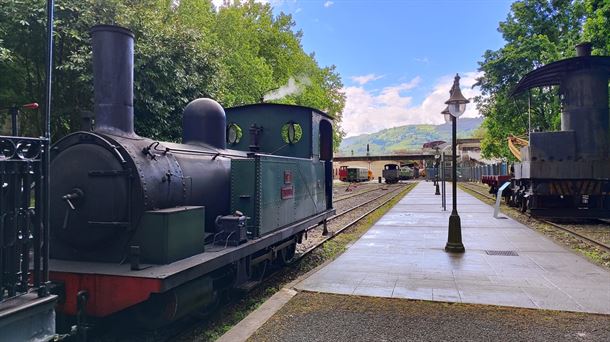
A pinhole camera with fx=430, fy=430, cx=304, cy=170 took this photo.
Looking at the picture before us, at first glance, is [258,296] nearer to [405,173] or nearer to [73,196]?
[73,196]

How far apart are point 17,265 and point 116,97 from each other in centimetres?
231

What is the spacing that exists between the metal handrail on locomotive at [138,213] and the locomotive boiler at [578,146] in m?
10.7

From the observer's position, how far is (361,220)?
14695 mm

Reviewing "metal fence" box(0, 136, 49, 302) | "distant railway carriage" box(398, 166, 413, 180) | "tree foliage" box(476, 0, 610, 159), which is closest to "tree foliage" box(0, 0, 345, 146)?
"metal fence" box(0, 136, 49, 302)

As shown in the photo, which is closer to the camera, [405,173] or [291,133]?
[291,133]

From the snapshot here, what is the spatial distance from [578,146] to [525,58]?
12.8m

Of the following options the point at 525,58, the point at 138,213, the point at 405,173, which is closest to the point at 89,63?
the point at 138,213

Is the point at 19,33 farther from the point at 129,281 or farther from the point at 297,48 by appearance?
the point at 297,48

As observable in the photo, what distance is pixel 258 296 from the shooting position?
6004 millimetres

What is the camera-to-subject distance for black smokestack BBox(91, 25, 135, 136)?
14.6ft

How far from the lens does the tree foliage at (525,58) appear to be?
903 inches

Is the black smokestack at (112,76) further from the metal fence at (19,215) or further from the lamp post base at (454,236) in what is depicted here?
the lamp post base at (454,236)

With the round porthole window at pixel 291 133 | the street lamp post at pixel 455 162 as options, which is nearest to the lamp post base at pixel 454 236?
the street lamp post at pixel 455 162

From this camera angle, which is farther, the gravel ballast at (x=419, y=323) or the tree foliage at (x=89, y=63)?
the tree foliage at (x=89, y=63)
